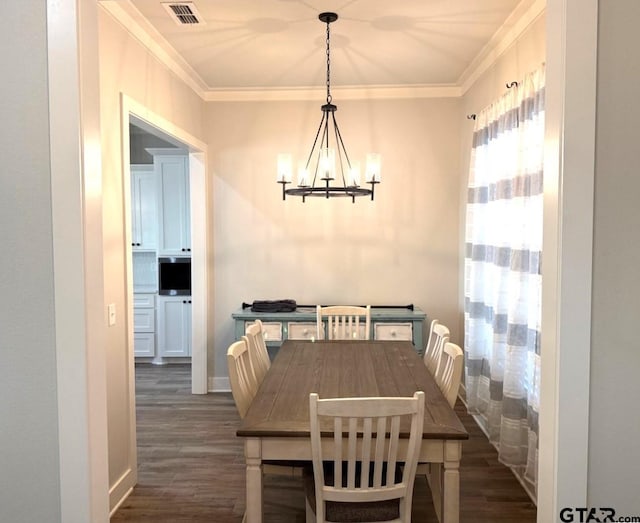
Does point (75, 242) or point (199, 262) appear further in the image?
point (199, 262)

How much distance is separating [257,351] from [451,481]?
4.68 feet

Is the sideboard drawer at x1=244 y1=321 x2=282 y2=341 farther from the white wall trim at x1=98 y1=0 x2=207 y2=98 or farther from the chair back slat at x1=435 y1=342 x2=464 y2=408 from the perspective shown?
the white wall trim at x1=98 y1=0 x2=207 y2=98

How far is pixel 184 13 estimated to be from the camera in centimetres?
299

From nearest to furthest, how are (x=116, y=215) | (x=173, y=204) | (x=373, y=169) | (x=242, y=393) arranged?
(x=242, y=393) → (x=116, y=215) → (x=373, y=169) → (x=173, y=204)

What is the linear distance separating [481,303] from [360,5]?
7.54ft

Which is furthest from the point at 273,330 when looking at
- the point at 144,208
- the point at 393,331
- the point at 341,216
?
the point at 144,208

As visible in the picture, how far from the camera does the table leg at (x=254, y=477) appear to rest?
1.98 metres

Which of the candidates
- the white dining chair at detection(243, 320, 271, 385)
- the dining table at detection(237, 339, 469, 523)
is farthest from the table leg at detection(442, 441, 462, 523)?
the white dining chair at detection(243, 320, 271, 385)

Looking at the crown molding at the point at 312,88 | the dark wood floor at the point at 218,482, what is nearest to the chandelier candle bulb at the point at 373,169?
the crown molding at the point at 312,88

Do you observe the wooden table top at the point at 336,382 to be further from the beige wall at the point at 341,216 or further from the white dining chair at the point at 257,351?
the beige wall at the point at 341,216

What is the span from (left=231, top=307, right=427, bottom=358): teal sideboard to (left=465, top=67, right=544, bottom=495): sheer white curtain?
1.71 ft

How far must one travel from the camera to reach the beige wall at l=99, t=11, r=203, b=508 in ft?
8.97

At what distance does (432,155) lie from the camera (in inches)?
186

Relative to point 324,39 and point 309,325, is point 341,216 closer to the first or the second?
point 309,325
